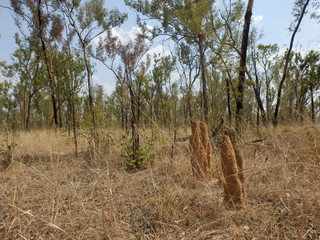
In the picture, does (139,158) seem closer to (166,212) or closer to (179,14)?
(166,212)

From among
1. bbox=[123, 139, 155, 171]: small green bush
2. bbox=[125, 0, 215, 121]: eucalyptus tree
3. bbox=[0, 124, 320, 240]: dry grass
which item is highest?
bbox=[125, 0, 215, 121]: eucalyptus tree

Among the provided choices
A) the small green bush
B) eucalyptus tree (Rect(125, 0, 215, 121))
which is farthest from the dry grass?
eucalyptus tree (Rect(125, 0, 215, 121))

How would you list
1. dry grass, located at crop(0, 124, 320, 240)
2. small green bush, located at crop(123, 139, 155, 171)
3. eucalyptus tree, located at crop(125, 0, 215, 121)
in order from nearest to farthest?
dry grass, located at crop(0, 124, 320, 240) → small green bush, located at crop(123, 139, 155, 171) → eucalyptus tree, located at crop(125, 0, 215, 121)

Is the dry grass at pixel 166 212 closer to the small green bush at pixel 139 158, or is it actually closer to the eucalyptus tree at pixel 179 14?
the small green bush at pixel 139 158

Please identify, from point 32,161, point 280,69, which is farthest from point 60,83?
point 280,69

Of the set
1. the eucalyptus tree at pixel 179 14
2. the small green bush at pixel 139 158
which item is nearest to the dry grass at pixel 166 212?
the small green bush at pixel 139 158

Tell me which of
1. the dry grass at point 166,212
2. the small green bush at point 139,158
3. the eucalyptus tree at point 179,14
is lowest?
the dry grass at point 166,212

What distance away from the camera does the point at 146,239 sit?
1.98 m

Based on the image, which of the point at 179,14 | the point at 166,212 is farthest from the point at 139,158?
the point at 179,14

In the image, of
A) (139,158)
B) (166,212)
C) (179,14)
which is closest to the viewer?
(166,212)

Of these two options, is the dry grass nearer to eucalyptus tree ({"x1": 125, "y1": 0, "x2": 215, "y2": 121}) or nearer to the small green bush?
the small green bush

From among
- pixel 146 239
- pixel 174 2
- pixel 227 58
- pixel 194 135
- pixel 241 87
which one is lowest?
pixel 146 239

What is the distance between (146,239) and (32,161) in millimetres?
4447

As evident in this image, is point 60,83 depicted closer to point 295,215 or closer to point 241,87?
point 241,87
